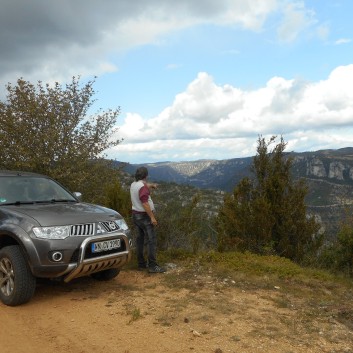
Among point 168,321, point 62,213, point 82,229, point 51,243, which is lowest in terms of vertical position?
point 168,321

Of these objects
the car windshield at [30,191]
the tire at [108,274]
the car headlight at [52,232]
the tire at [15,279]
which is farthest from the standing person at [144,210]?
the tire at [15,279]

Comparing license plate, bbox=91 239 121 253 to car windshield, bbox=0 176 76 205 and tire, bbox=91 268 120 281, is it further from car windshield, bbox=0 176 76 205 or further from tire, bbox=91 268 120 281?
car windshield, bbox=0 176 76 205

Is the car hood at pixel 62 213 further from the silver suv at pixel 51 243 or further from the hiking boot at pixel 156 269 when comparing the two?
the hiking boot at pixel 156 269

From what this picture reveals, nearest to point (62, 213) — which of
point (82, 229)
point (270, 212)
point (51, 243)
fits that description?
point (82, 229)

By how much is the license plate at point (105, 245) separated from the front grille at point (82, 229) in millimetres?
183

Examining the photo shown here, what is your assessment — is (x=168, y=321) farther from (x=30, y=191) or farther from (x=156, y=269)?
(x=30, y=191)

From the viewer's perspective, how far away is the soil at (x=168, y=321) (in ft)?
12.6

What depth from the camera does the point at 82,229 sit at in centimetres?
516

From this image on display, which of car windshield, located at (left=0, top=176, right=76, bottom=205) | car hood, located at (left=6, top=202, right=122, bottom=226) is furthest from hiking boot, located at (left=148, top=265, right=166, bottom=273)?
car windshield, located at (left=0, top=176, right=76, bottom=205)

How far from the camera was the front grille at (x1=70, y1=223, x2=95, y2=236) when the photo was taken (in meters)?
5.07

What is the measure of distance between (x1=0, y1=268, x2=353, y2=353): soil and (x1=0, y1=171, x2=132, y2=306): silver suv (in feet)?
1.32

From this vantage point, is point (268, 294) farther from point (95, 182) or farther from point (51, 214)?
point (95, 182)

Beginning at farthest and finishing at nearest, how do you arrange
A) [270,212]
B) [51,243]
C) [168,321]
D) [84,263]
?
[270,212], [84,263], [51,243], [168,321]

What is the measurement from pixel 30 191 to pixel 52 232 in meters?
1.47
